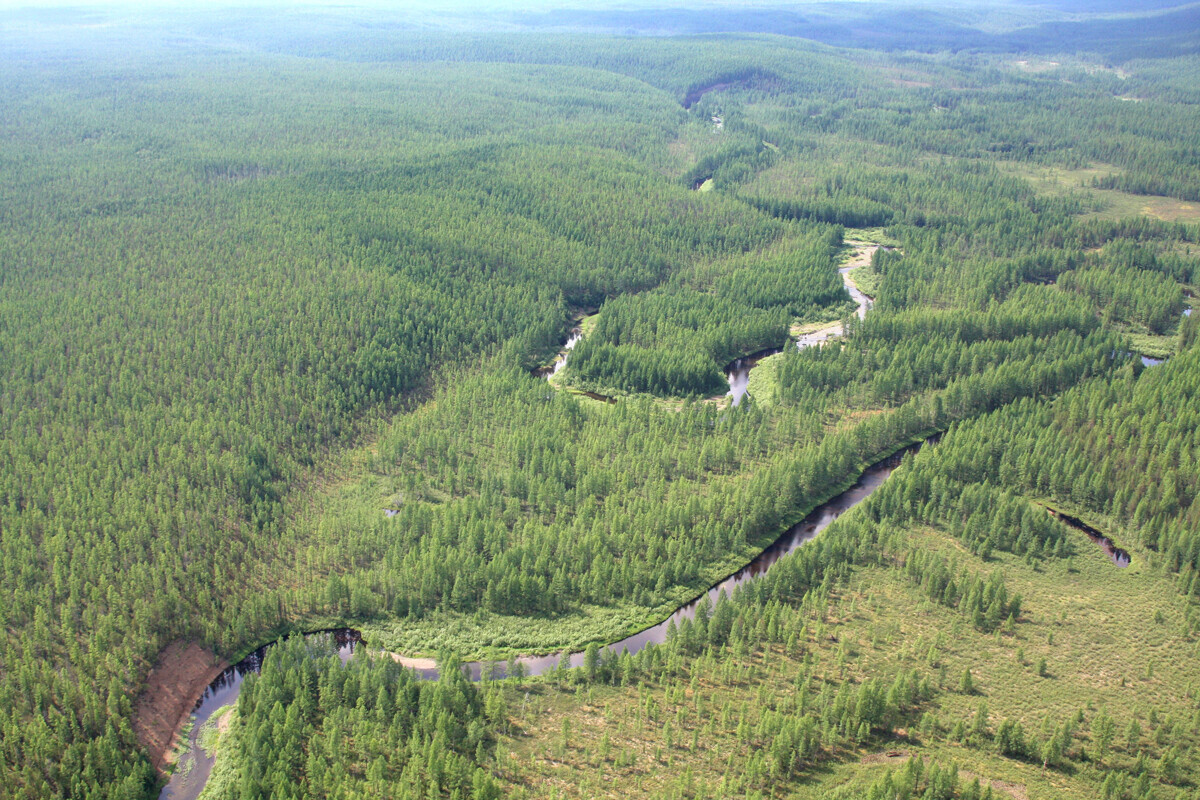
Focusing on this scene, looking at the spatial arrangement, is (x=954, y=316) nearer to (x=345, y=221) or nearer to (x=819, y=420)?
(x=819, y=420)

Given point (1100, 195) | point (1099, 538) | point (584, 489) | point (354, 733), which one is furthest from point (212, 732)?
point (1100, 195)

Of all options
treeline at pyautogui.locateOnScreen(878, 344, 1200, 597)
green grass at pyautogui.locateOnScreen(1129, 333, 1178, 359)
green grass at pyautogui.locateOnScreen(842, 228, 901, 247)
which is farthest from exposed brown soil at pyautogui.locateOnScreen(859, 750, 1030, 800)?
green grass at pyautogui.locateOnScreen(842, 228, 901, 247)

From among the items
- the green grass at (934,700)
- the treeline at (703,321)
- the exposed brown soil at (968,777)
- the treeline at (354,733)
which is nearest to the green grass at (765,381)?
the treeline at (703,321)

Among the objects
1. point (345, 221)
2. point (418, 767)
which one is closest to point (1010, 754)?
point (418, 767)

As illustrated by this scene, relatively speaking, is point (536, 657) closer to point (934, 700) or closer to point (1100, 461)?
point (934, 700)

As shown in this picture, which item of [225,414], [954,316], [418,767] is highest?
[954,316]
